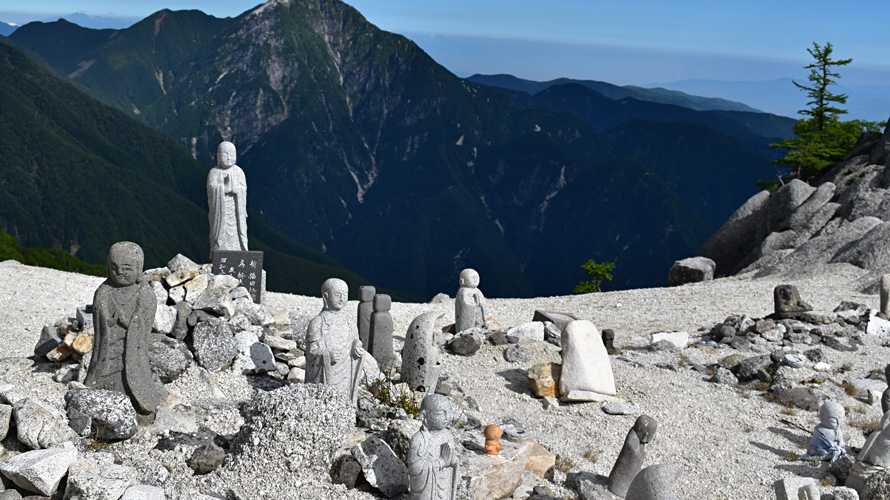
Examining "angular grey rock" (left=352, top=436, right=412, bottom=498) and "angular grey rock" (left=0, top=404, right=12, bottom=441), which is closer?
"angular grey rock" (left=0, top=404, right=12, bottom=441)

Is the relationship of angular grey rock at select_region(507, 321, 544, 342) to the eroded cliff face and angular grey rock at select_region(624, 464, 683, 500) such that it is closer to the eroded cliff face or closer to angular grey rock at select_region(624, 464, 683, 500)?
angular grey rock at select_region(624, 464, 683, 500)

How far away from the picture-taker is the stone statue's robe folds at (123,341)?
29.3 feet

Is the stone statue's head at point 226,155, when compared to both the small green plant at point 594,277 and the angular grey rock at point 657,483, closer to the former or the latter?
the angular grey rock at point 657,483

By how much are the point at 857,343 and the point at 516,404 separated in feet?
30.6

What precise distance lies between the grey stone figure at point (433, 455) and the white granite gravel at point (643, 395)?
105cm

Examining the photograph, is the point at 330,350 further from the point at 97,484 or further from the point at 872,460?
the point at 872,460

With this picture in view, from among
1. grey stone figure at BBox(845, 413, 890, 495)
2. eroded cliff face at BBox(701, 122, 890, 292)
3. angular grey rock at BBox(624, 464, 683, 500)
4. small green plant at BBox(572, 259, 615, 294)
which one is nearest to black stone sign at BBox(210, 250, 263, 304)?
angular grey rock at BBox(624, 464, 683, 500)

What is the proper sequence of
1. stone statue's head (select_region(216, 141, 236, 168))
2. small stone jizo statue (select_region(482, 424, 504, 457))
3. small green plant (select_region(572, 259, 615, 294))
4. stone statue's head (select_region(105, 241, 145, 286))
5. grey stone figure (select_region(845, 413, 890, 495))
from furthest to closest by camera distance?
small green plant (select_region(572, 259, 615, 294)) → stone statue's head (select_region(216, 141, 236, 168)) → grey stone figure (select_region(845, 413, 890, 495)) → small stone jizo statue (select_region(482, 424, 504, 457)) → stone statue's head (select_region(105, 241, 145, 286))

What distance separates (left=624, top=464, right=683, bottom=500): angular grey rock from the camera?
7.77 meters

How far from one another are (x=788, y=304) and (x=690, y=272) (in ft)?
48.8

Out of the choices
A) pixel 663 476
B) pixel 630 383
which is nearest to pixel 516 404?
pixel 630 383

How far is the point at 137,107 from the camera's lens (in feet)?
639

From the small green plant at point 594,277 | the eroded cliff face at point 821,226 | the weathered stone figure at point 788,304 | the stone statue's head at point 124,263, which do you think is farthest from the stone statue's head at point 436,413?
the small green plant at point 594,277

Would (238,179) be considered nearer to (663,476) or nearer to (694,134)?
(663,476)
